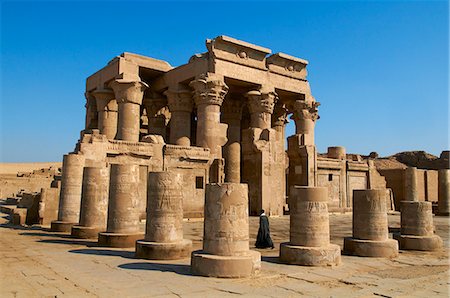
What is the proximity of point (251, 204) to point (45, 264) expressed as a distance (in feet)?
49.0

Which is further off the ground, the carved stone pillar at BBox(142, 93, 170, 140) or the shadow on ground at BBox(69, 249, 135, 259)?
the carved stone pillar at BBox(142, 93, 170, 140)

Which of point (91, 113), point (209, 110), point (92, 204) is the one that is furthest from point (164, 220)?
point (91, 113)

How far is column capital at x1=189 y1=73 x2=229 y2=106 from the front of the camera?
2214cm

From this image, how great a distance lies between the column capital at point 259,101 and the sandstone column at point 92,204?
1339 centimetres

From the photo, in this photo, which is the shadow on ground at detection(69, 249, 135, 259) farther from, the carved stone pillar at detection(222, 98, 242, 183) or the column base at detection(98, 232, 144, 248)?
the carved stone pillar at detection(222, 98, 242, 183)

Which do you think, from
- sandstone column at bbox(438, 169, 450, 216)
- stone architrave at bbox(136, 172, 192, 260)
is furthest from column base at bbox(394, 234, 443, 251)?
sandstone column at bbox(438, 169, 450, 216)

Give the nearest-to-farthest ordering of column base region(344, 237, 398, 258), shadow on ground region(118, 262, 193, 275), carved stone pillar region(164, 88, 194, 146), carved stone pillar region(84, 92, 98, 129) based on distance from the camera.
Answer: shadow on ground region(118, 262, 193, 275)
column base region(344, 237, 398, 258)
carved stone pillar region(164, 88, 194, 146)
carved stone pillar region(84, 92, 98, 129)

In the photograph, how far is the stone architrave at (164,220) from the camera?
8531 mm

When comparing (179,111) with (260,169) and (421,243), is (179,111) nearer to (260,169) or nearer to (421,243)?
(260,169)

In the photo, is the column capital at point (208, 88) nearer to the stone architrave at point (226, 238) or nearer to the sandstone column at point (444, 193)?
the stone architrave at point (226, 238)

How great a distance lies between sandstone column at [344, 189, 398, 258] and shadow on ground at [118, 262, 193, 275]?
4277mm

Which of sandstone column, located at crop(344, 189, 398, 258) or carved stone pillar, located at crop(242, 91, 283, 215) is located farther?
carved stone pillar, located at crop(242, 91, 283, 215)

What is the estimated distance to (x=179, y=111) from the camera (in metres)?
24.6

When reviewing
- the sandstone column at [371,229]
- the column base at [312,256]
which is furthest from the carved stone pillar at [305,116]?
the column base at [312,256]
